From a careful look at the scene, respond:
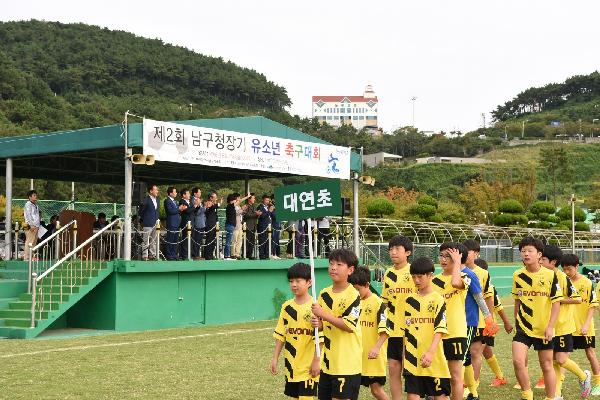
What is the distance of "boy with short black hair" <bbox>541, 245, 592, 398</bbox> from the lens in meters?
10.4

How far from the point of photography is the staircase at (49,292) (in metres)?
17.5

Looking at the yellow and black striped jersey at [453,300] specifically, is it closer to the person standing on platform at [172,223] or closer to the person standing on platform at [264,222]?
the person standing on platform at [172,223]

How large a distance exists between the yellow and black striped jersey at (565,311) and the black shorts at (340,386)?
386 cm

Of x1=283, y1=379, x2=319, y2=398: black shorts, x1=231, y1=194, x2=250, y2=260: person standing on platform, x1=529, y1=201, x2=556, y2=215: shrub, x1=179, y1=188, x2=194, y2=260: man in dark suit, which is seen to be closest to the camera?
x1=283, y1=379, x2=319, y2=398: black shorts

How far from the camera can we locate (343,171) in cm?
2462

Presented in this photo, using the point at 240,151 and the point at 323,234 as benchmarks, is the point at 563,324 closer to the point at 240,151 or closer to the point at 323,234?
the point at 240,151

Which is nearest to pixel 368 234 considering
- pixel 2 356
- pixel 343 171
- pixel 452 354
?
pixel 343 171

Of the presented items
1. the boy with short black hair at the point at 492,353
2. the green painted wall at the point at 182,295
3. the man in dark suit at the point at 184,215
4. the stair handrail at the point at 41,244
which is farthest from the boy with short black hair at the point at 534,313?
the man in dark suit at the point at 184,215

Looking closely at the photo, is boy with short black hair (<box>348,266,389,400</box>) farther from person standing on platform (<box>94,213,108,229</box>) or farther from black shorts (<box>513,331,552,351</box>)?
person standing on platform (<box>94,213,108,229</box>)

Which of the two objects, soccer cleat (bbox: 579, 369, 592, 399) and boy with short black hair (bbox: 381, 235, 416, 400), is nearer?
boy with short black hair (bbox: 381, 235, 416, 400)

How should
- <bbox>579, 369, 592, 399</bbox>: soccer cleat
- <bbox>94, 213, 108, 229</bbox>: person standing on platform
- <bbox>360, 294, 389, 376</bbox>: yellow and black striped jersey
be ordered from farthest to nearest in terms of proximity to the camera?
<bbox>94, 213, 108, 229</bbox>: person standing on platform, <bbox>579, 369, 592, 399</bbox>: soccer cleat, <bbox>360, 294, 389, 376</bbox>: yellow and black striped jersey

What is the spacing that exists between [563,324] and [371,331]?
298 cm

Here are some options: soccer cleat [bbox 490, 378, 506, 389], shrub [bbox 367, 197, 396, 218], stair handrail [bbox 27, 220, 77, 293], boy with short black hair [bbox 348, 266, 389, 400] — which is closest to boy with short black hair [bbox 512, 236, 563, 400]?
soccer cleat [bbox 490, 378, 506, 389]

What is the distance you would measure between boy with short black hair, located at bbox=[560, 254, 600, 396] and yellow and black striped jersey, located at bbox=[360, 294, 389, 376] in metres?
3.37
